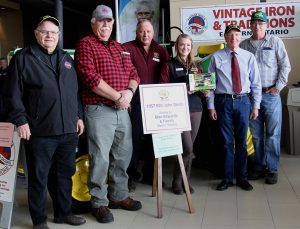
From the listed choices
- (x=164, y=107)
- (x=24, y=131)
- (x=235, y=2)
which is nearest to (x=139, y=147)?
(x=164, y=107)

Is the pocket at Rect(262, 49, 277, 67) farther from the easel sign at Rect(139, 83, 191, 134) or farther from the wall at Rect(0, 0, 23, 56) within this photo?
the wall at Rect(0, 0, 23, 56)

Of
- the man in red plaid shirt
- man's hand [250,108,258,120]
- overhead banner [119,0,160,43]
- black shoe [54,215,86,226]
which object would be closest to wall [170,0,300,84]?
overhead banner [119,0,160,43]

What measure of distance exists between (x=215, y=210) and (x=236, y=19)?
3.41m

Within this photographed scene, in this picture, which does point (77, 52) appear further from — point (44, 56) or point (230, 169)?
point (230, 169)

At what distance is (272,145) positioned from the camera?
4137 millimetres

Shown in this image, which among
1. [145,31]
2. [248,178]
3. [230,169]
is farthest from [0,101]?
[248,178]

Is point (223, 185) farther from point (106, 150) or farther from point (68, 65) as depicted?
point (68, 65)

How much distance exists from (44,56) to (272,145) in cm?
254

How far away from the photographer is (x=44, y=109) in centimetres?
277

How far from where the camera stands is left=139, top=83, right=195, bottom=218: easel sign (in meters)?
3.20

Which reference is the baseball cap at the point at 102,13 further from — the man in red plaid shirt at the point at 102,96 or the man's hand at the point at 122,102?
the man's hand at the point at 122,102

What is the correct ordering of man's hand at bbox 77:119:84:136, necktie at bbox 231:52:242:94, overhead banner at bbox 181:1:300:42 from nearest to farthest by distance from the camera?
man's hand at bbox 77:119:84:136
necktie at bbox 231:52:242:94
overhead banner at bbox 181:1:300:42

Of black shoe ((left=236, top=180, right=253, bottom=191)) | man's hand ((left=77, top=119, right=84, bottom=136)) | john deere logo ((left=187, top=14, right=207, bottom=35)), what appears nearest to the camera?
man's hand ((left=77, top=119, right=84, bottom=136))

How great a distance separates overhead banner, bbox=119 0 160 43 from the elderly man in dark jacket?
3.16m
